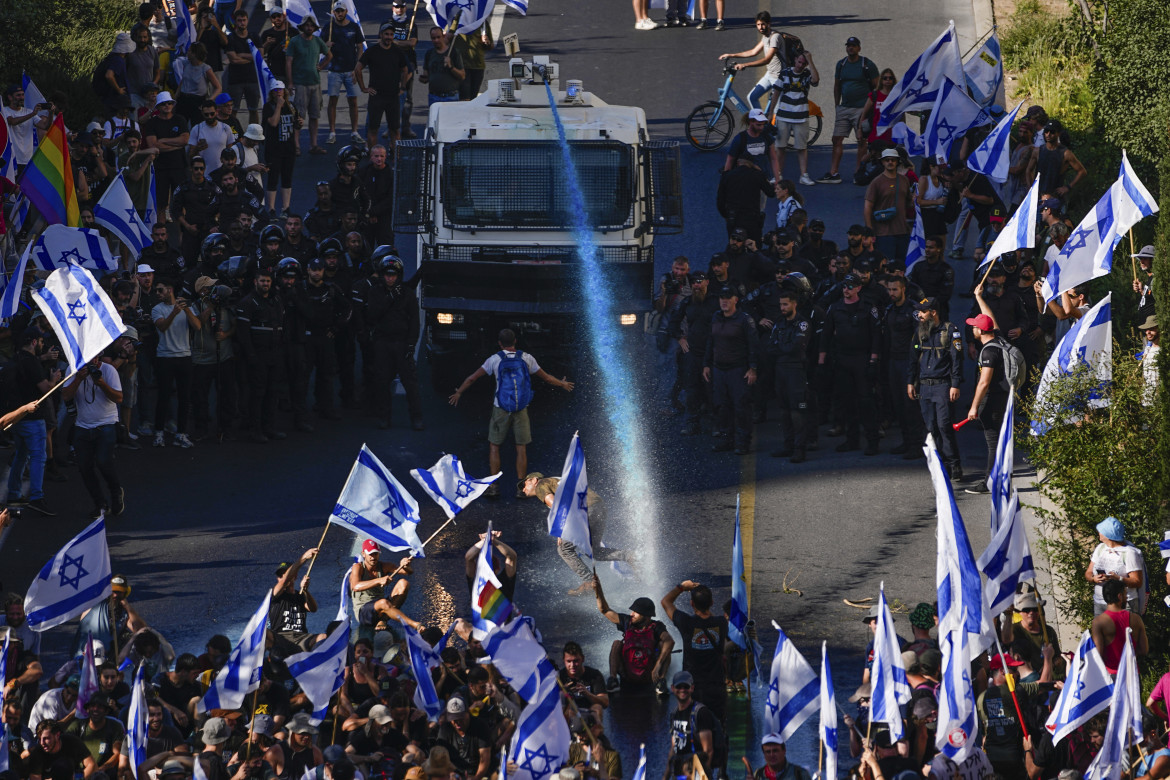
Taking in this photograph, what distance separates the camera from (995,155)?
72.6 ft

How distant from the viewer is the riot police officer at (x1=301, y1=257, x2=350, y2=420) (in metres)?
20.7

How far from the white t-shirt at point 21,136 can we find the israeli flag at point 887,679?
43.6ft

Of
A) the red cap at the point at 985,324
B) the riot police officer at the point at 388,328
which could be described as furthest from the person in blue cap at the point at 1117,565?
the riot police officer at the point at 388,328

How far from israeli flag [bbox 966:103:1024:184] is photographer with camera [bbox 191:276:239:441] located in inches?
344

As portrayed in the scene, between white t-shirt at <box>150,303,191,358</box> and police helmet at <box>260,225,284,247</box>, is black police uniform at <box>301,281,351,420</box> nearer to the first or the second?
police helmet at <box>260,225,284,247</box>

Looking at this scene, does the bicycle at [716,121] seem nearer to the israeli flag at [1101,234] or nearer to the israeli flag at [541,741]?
the israeli flag at [1101,234]

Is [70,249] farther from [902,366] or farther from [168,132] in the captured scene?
[902,366]

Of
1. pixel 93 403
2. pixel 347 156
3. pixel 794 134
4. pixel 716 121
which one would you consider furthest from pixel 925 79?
pixel 93 403

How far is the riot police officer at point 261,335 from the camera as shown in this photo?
20266 millimetres

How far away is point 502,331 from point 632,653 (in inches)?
199

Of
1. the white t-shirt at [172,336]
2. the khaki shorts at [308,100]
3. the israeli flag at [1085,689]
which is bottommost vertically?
the israeli flag at [1085,689]

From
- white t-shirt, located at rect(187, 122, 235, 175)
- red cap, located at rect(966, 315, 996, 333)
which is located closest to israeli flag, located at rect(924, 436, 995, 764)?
red cap, located at rect(966, 315, 996, 333)

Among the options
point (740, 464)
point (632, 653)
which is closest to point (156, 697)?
point (632, 653)

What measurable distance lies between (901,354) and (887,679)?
7694mm
